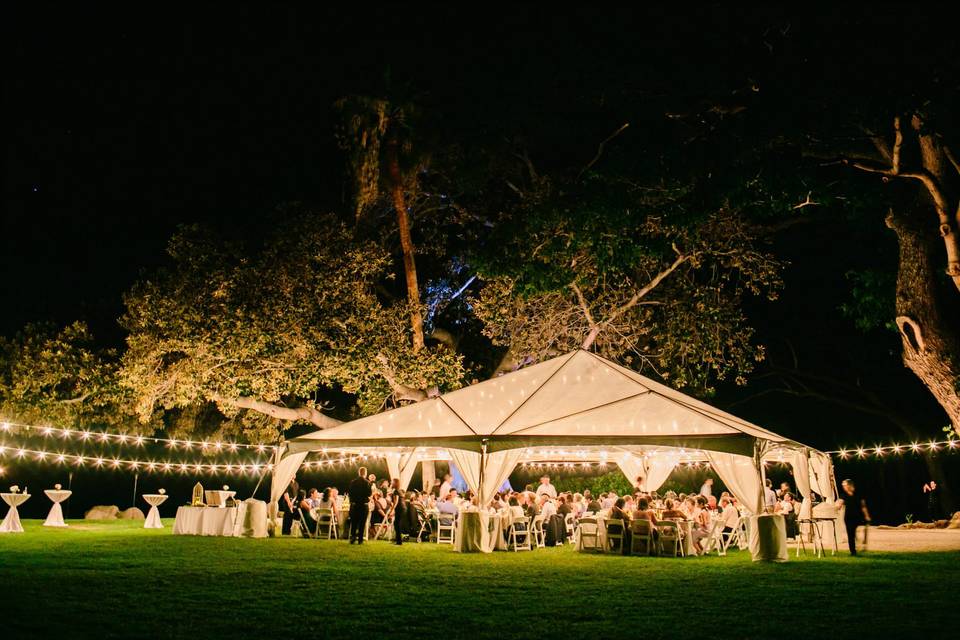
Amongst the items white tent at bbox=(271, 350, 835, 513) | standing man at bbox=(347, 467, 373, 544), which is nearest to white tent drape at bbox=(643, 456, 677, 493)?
white tent at bbox=(271, 350, 835, 513)

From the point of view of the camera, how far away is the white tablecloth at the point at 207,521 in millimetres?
14578

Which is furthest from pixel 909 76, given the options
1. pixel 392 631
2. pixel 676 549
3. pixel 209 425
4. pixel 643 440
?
pixel 209 425

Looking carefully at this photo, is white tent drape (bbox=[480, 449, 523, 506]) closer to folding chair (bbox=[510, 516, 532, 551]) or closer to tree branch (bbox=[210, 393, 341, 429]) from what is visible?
folding chair (bbox=[510, 516, 532, 551])

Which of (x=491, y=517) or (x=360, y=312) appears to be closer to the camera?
(x=491, y=517)

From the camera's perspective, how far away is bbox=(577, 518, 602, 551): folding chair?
1238 cm

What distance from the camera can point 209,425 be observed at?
2400cm

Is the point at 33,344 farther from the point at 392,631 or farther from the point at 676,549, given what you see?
the point at 392,631

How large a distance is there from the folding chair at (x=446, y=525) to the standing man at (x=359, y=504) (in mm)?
1180

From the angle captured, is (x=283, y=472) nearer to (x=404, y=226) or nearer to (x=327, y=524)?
(x=327, y=524)

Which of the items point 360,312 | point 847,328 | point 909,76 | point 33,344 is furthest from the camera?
point 847,328

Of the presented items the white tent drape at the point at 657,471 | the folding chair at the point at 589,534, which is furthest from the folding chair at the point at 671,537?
the white tent drape at the point at 657,471

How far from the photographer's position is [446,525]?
45.1 ft

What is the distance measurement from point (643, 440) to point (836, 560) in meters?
2.78

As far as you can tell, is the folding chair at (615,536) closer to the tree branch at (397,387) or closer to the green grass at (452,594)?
the green grass at (452,594)
